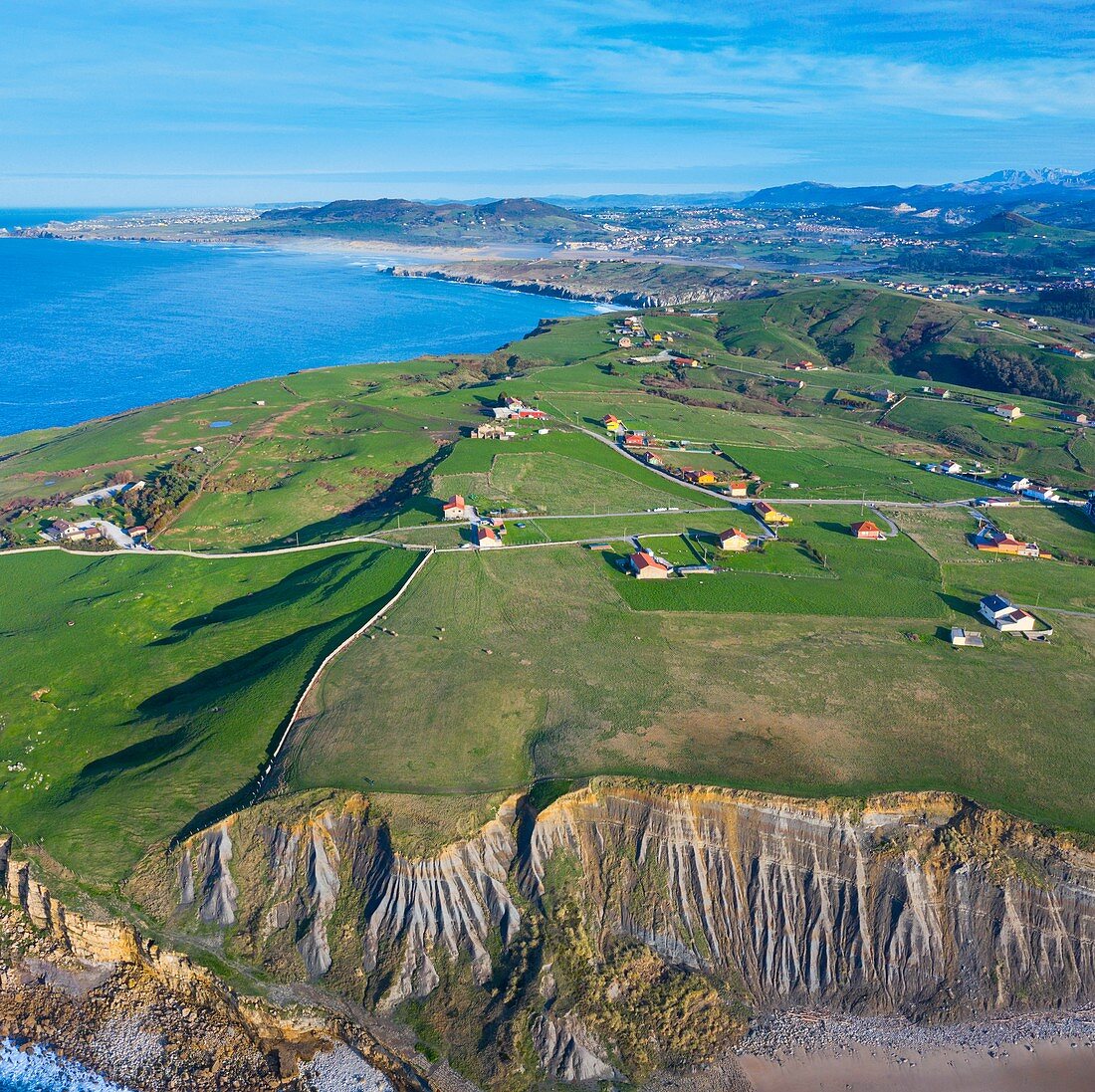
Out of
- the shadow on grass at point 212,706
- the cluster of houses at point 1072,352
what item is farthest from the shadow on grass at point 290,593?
the cluster of houses at point 1072,352

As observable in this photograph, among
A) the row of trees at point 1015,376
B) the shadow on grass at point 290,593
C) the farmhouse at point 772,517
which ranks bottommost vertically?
the shadow on grass at point 290,593

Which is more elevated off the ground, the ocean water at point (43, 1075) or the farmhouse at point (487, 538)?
the farmhouse at point (487, 538)

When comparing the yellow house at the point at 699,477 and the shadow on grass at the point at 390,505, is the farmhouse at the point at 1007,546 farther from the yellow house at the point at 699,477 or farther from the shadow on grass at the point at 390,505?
the shadow on grass at the point at 390,505

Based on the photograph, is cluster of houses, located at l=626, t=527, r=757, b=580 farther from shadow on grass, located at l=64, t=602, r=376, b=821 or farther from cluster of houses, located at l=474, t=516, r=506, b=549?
shadow on grass, located at l=64, t=602, r=376, b=821

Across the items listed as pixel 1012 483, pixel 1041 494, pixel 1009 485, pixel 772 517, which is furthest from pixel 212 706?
pixel 1012 483

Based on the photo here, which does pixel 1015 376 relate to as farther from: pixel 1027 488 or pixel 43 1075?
pixel 43 1075

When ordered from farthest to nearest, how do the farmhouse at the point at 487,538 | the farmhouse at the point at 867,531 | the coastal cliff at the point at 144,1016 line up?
1. the farmhouse at the point at 867,531
2. the farmhouse at the point at 487,538
3. the coastal cliff at the point at 144,1016
